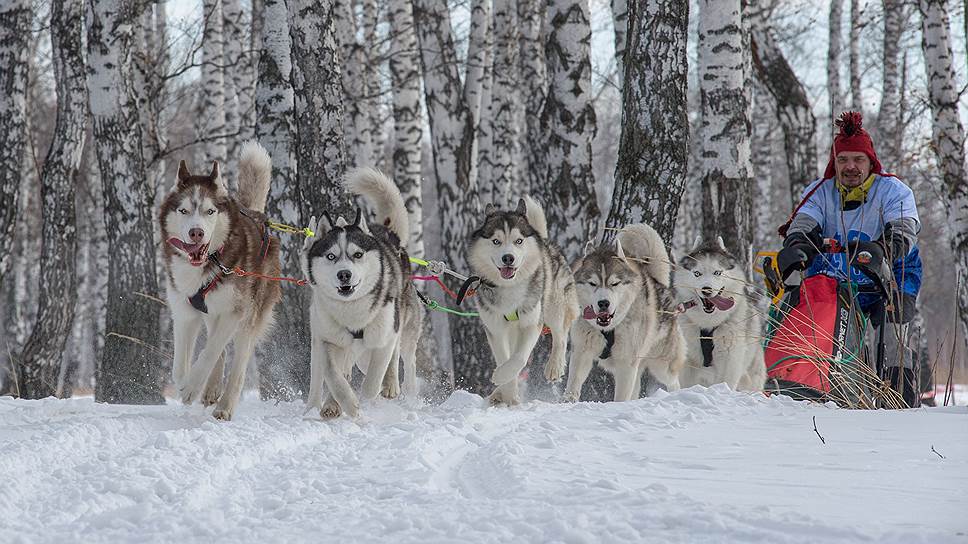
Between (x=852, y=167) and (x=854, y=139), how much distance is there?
5.8 inches

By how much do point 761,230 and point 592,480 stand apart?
15.5 metres

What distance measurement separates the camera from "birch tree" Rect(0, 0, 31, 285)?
764 cm

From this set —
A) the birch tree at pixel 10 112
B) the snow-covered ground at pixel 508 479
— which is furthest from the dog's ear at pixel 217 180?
the birch tree at pixel 10 112

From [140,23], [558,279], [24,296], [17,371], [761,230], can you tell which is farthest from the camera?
[24,296]

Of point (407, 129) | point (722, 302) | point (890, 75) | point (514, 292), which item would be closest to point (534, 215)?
point (514, 292)

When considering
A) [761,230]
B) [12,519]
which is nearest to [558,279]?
[12,519]

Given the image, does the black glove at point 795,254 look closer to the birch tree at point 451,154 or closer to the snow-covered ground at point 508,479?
the snow-covered ground at point 508,479

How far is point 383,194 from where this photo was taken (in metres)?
5.51

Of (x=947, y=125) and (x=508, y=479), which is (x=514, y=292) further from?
(x=947, y=125)

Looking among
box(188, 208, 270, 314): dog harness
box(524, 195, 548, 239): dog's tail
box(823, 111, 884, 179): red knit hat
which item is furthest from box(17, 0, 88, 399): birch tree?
box(823, 111, 884, 179): red knit hat

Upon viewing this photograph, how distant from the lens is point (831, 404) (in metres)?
4.05

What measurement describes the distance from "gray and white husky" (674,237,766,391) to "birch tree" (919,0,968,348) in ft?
11.7

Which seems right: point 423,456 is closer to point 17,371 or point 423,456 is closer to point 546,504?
point 546,504

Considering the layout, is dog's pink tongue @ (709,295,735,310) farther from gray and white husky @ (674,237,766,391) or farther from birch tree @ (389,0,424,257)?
birch tree @ (389,0,424,257)
